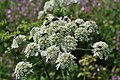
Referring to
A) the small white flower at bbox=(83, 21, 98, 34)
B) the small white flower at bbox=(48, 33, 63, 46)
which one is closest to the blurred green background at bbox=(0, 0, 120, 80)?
the small white flower at bbox=(83, 21, 98, 34)

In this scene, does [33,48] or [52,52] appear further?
[33,48]

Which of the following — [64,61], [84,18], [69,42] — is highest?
[84,18]

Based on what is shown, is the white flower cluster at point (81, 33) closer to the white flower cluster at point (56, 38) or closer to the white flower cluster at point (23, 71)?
the white flower cluster at point (56, 38)

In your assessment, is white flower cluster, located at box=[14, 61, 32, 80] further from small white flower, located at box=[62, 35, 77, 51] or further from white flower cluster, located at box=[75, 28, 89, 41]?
white flower cluster, located at box=[75, 28, 89, 41]

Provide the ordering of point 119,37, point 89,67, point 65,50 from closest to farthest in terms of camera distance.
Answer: point 65,50
point 89,67
point 119,37

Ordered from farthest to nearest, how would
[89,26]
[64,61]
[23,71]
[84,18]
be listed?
[84,18], [89,26], [23,71], [64,61]

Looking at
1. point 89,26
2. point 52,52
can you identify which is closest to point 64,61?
point 52,52

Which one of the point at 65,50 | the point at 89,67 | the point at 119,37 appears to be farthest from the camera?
the point at 119,37

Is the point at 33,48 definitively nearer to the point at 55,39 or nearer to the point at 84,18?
the point at 55,39

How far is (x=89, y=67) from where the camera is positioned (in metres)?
4.73

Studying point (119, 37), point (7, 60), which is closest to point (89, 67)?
point (119, 37)

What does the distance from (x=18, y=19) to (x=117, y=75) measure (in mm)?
2249

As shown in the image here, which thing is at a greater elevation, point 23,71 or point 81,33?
point 81,33

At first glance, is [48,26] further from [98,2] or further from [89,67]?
[98,2]
